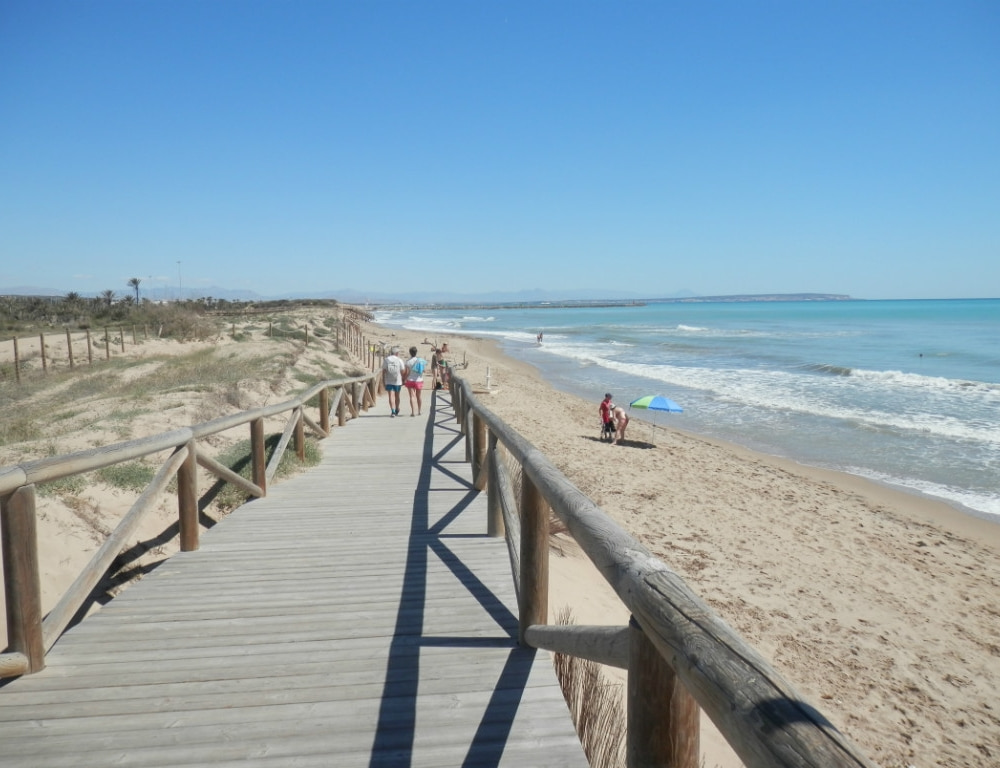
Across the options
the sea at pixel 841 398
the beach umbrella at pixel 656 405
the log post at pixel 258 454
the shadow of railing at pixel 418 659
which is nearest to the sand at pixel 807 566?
the log post at pixel 258 454

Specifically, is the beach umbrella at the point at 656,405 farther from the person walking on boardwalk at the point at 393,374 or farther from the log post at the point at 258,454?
the log post at the point at 258,454

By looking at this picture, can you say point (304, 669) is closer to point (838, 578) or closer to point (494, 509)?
point (494, 509)

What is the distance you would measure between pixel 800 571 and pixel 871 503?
4087 millimetres

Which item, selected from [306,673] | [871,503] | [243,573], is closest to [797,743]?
[306,673]

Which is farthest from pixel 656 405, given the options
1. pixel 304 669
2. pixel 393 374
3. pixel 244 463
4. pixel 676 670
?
pixel 676 670

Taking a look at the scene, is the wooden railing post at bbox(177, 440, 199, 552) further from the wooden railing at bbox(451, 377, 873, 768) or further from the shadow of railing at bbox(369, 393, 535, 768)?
the wooden railing at bbox(451, 377, 873, 768)

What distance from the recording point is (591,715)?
2.88m

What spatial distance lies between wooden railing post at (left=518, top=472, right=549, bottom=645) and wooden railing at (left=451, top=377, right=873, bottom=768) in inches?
7.4

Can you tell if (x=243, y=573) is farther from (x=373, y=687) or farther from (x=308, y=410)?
(x=308, y=410)

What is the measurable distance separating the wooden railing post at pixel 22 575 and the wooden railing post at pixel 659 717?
2543 mm

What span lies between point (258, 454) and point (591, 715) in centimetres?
429

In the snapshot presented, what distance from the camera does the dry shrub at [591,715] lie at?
271 centimetres

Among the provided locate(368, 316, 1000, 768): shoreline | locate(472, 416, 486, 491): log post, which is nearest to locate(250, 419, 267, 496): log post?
locate(472, 416, 486, 491): log post

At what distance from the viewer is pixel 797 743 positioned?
0.92 meters
